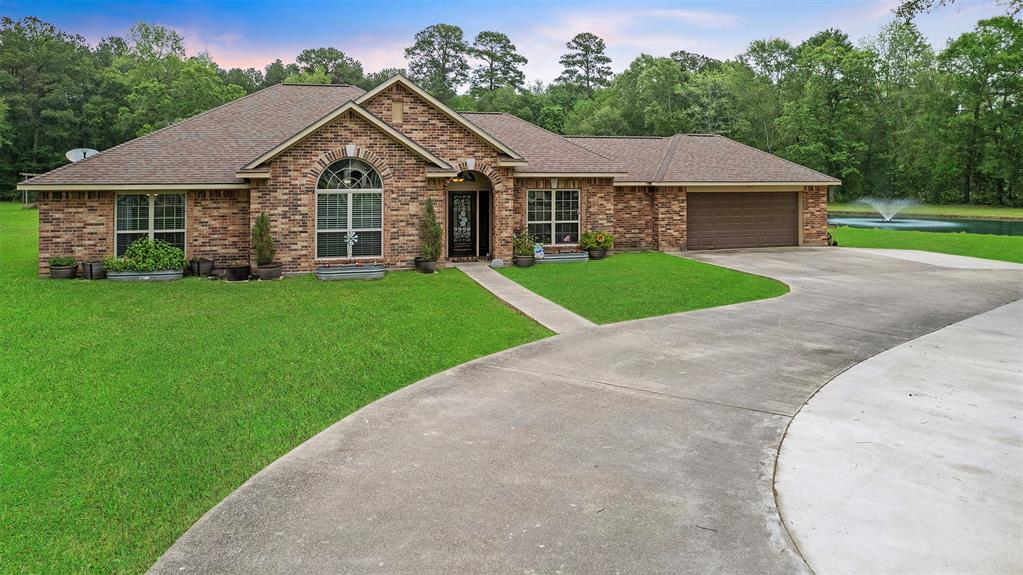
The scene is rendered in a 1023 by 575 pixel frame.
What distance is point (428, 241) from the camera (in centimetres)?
1803

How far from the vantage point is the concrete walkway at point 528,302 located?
11.4 metres

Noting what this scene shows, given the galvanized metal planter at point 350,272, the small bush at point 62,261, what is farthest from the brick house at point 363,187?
the galvanized metal planter at point 350,272

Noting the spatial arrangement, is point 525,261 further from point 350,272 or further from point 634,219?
point 634,219

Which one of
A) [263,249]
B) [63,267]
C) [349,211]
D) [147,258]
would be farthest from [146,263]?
[349,211]

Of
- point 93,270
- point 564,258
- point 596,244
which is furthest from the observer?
point 596,244

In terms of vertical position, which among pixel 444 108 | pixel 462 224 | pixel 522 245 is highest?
pixel 444 108

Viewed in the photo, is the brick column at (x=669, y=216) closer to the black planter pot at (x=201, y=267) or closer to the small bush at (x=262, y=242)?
the small bush at (x=262, y=242)

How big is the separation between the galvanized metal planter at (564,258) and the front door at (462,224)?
2266 millimetres

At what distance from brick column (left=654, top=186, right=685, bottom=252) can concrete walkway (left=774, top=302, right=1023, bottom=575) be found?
582 inches

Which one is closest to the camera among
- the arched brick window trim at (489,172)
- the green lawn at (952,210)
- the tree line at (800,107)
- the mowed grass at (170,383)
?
the mowed grass at (170,383)

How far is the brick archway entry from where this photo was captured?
2025 centimetres

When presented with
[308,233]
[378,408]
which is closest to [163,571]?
[378,408]

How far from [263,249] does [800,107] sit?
5403cm

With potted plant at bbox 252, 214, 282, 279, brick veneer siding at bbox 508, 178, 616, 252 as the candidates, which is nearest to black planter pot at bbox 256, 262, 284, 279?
potted plant at bbox 252, 214, 282, 279
